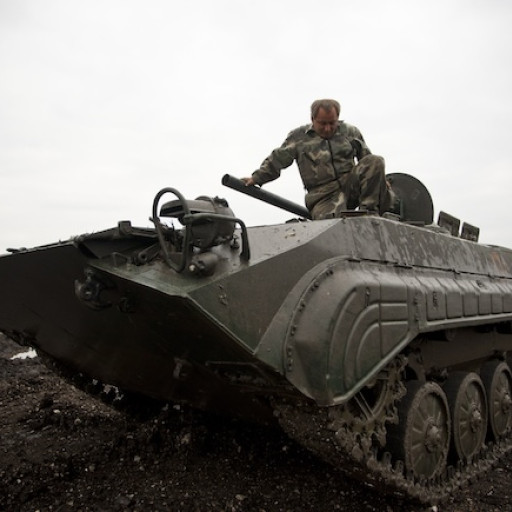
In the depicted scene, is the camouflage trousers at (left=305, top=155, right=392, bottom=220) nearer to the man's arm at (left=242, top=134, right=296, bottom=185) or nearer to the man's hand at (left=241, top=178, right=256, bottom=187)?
the man's arm at (left=242, top=134, right=296, bottom=185)

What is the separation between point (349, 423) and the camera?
337cm

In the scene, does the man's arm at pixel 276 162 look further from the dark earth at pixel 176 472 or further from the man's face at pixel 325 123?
the dark earth at pixel 176 472

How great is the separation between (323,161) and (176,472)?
2.83 meters

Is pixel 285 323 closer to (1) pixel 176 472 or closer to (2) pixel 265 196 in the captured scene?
(1) pixel 176 472

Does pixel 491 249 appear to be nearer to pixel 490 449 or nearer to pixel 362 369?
pixel 490 449

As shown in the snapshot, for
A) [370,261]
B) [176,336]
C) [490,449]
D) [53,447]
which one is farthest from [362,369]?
[53,447]

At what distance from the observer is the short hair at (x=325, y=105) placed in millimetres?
4875

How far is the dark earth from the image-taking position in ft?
12.9

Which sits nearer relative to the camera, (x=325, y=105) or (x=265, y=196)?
(x=325, y=105)

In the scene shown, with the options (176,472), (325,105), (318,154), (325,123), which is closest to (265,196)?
(318,154)

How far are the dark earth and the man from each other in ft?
6.76

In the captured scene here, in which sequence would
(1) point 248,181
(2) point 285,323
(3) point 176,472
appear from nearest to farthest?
(2) point 285,323 → (3) point 176,472 → (1) point 248,181

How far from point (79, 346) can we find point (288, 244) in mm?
1738

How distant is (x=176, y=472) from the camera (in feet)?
14.3
